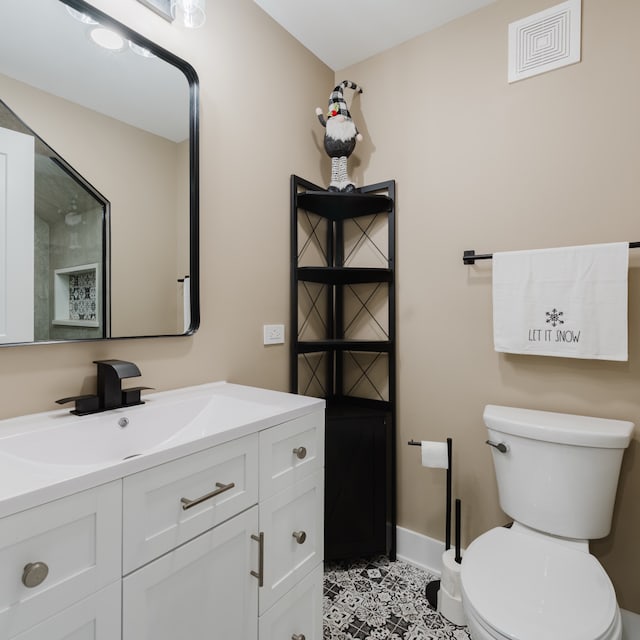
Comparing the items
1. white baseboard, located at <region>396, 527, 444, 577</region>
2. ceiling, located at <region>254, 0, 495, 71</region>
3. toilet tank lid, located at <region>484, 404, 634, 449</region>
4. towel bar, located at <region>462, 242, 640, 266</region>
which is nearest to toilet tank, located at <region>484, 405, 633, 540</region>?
toilet tank lid, located at <region>484, 404, 634, 449</region>

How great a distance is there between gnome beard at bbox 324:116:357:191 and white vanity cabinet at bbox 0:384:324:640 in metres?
1.15

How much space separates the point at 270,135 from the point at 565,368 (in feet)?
5.18

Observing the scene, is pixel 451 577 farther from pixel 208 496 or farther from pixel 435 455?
pixel 208 496

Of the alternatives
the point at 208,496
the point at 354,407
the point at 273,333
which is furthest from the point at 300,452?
the point at 354,407

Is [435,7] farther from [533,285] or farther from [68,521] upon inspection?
[68,521]

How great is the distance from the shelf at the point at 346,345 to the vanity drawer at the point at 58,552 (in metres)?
1.19

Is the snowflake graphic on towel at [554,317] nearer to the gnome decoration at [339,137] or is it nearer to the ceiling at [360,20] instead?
the gnome decoration at [339,137]

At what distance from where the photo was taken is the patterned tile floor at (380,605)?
4.77 ft

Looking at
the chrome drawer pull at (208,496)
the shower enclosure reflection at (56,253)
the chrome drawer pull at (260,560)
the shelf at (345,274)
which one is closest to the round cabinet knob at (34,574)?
the chrome drawer pull at (208,496)

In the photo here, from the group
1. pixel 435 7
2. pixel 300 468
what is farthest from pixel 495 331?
pixel 435 7

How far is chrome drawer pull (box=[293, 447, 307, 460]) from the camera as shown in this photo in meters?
1.16

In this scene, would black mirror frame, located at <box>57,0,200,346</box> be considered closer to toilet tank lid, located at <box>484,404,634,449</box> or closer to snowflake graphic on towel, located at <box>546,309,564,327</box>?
toilet tank lid, located at <box>484,404,634,449</box>

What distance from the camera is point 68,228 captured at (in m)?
1.12

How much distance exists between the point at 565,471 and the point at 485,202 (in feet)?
3.60
